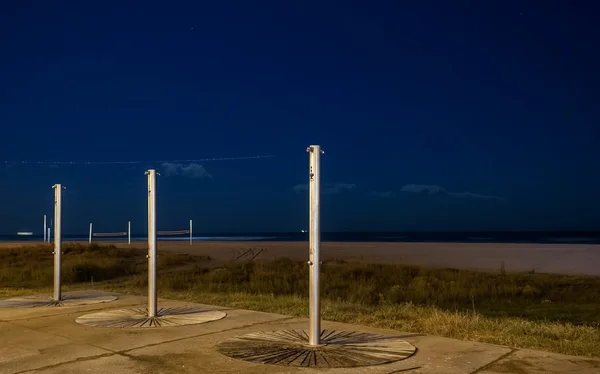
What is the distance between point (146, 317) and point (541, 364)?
4.79m

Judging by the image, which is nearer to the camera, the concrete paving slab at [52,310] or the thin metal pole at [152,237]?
the thin metal pole at [152,237]

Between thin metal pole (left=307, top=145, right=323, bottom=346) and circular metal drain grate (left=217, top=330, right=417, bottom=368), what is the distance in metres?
0.21

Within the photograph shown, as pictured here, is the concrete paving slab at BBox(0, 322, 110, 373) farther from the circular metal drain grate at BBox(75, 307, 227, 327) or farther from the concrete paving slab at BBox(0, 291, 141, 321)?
the concrete paving slab at BBox(0, 291, 141, 321)

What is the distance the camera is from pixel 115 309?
27.9ft

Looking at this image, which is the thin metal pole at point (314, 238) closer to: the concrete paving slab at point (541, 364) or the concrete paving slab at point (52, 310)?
the concrete paving slab at point (541, 364)

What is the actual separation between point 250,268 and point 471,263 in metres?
9.15

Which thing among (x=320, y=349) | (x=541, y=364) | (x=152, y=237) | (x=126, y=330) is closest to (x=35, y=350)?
(x=126, y=330)

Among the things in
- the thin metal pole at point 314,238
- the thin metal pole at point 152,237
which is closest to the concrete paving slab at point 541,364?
the thin metal pole at point 314,238

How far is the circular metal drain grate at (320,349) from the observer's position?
17.5 feet

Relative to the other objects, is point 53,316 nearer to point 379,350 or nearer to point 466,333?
point 379,350

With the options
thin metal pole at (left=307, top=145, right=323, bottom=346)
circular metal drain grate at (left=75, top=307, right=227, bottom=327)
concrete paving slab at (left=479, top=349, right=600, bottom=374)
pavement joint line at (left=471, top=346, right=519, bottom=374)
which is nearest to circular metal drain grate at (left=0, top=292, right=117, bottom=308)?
circular metal drain grate at (left=75, top=307, right=227, bottom=327)

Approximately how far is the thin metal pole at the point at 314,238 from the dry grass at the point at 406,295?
Result: 163cm

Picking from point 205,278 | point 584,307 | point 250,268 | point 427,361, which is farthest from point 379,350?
point 250,268

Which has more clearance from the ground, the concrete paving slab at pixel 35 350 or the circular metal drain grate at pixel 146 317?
the circular metal drain grate at pixel 146 317
